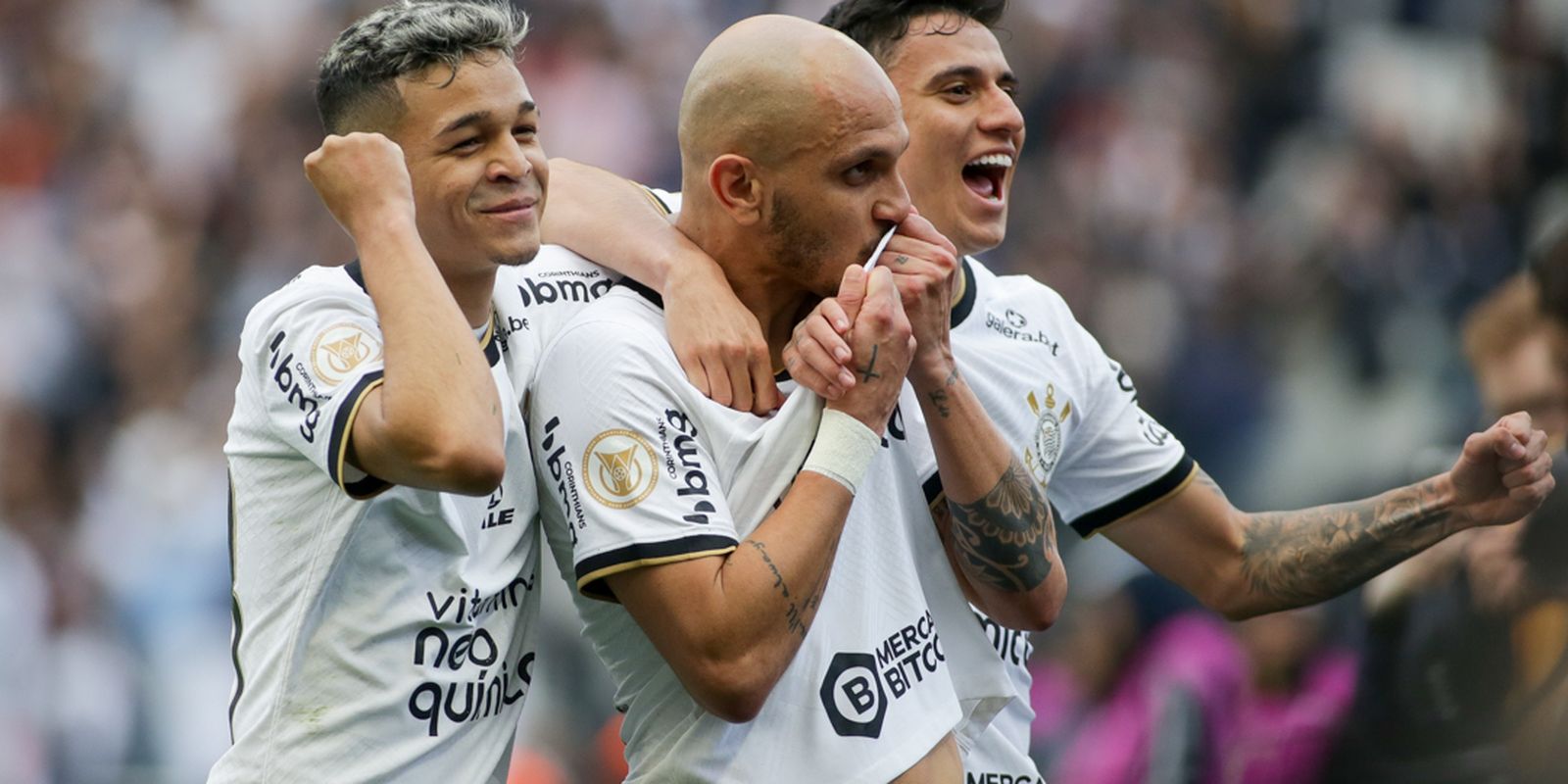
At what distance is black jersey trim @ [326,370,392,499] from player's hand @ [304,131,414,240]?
0.24 meters

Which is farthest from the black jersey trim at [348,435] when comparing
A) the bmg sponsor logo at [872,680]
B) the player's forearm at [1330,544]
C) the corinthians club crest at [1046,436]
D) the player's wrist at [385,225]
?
the player's forearm at [1330,544]

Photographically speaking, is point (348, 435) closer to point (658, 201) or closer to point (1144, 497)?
point (658, 201)

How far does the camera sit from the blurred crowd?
577cm

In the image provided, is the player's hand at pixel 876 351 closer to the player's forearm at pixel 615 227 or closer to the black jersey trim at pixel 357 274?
the player's forearm at pixel 615 227

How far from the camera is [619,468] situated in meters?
2.81

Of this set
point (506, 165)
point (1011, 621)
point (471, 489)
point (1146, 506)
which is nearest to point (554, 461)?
point (471, 489)

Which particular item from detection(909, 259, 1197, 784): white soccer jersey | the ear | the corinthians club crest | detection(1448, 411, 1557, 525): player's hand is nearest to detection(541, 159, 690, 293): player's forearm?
the ear

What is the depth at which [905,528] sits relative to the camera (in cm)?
315

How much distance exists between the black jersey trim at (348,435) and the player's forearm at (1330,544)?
196 cm

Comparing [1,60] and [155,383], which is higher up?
[1,60]

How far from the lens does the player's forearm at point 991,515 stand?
9.84ft

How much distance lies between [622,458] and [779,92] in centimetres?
67

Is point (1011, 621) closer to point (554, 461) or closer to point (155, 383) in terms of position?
point (554, 461)

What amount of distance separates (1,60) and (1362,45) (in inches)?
244
